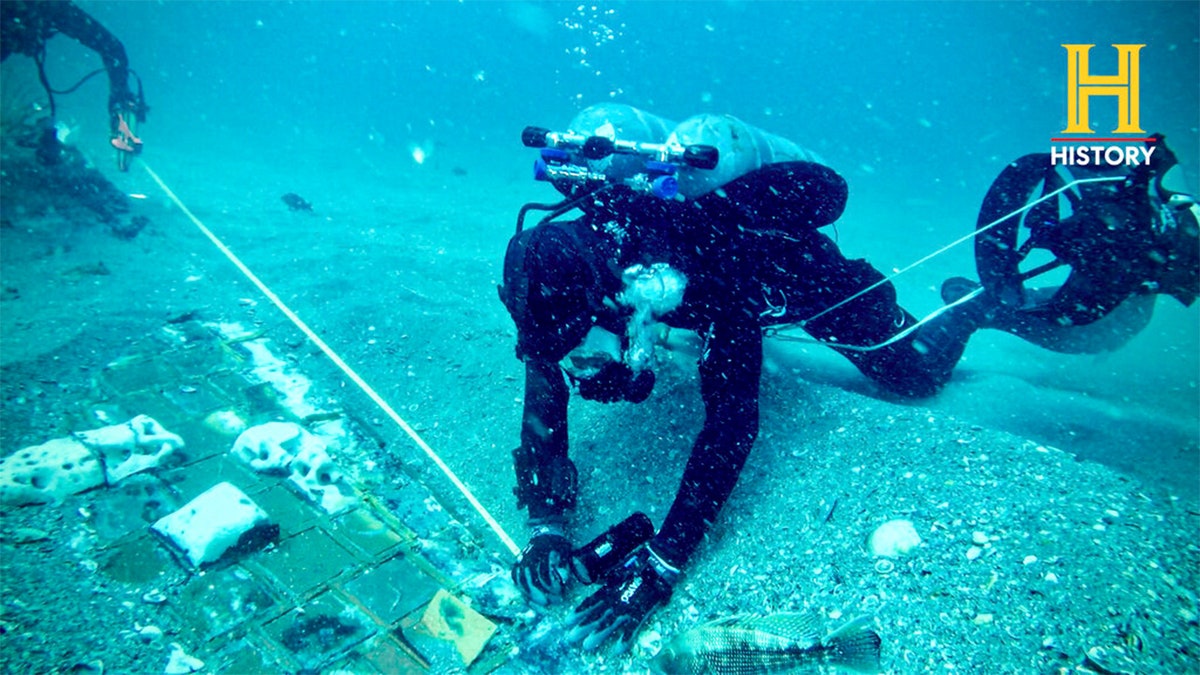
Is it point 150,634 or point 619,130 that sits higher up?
point 619,130

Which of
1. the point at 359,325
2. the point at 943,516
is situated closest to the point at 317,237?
the point at 359,325

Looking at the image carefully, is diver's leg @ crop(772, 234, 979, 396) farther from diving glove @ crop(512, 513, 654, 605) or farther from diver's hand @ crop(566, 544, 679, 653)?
diver's hand @ crop(566, 544, 679, 653)

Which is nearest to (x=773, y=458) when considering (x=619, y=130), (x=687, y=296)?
(x=687, y=296)

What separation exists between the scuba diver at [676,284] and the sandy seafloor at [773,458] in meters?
0.36

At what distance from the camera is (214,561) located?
8.89ft

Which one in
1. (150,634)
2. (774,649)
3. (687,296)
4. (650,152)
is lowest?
(150,634)

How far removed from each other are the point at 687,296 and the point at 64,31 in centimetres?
1112

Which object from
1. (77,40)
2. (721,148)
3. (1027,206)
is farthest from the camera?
(77,40)

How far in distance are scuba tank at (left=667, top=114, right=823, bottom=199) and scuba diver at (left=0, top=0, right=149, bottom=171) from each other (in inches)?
328

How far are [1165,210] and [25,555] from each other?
24.8 feet

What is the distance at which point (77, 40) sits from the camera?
7.74 meters

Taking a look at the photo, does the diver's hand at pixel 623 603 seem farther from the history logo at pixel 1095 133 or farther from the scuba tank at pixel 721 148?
the history logo at pixel 1095 133

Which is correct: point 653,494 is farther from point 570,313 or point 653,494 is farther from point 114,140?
point 114,140

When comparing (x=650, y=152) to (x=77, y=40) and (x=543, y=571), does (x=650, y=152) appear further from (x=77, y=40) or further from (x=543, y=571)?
(x=77, y=40)
